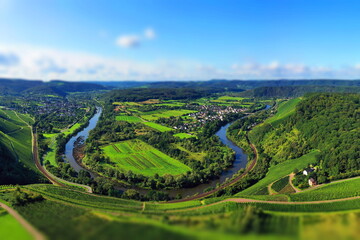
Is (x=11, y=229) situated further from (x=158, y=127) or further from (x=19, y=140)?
(x=158, y=127)

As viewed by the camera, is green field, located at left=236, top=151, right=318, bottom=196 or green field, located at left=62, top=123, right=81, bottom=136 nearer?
green field, located at left=236, top=151, right=318, bottom=196

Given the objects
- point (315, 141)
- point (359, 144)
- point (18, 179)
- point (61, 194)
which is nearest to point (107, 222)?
point (61, 194)

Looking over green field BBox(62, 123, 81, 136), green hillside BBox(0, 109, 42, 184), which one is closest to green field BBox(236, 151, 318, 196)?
green hillside BBox(0, 109, 42, 184)

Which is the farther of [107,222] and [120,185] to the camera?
[120,185]

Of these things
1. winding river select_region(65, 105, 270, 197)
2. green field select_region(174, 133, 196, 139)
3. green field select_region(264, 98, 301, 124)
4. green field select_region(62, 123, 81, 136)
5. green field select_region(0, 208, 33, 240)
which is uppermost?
green field select_region(264, 98, 301, 124)

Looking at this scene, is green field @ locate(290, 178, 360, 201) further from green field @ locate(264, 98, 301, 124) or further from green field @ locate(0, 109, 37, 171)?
green field @ locate(0, 109, 37, 171)

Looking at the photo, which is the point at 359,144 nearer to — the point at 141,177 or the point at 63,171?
the point at 141,177
